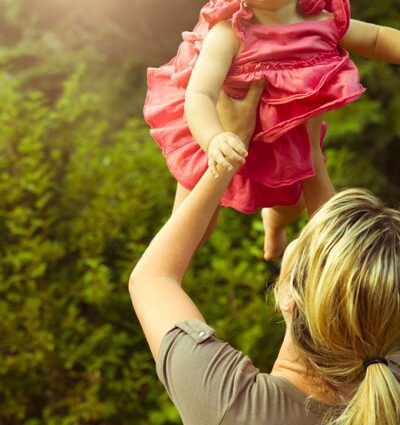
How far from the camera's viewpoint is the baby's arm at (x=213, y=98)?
4.15ft

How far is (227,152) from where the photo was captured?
4.13 feet

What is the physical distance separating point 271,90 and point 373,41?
253 mm

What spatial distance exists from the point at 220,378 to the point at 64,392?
192 cm

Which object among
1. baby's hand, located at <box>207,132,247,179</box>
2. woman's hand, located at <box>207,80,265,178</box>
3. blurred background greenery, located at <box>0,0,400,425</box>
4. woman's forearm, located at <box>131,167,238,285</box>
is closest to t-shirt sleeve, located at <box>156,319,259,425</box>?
woman's forearm, located at <box>131,167,238,285</box>

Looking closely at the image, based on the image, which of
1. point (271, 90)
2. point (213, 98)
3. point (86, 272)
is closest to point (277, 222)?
point (271, 90)

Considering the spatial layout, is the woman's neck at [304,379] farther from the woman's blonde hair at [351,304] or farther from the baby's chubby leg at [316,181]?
the baby's chubby leg at [316,181]

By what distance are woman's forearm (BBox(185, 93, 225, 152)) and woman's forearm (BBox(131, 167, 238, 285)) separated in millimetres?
65

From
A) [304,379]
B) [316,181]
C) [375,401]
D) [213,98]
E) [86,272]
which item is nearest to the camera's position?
[375,401]

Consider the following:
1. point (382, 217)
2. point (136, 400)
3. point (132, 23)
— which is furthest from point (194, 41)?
point (132, 23)

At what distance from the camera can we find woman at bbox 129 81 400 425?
3.90 feet

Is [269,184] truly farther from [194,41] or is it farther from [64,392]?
[64,392]

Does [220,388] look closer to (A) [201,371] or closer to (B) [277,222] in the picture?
(A) [201,371]

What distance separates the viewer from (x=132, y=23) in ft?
17.8

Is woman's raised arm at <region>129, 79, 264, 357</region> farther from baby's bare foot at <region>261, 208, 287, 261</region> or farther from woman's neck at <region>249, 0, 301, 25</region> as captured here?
baby's bare foot at <region>261, 208, 287, 261</region>
